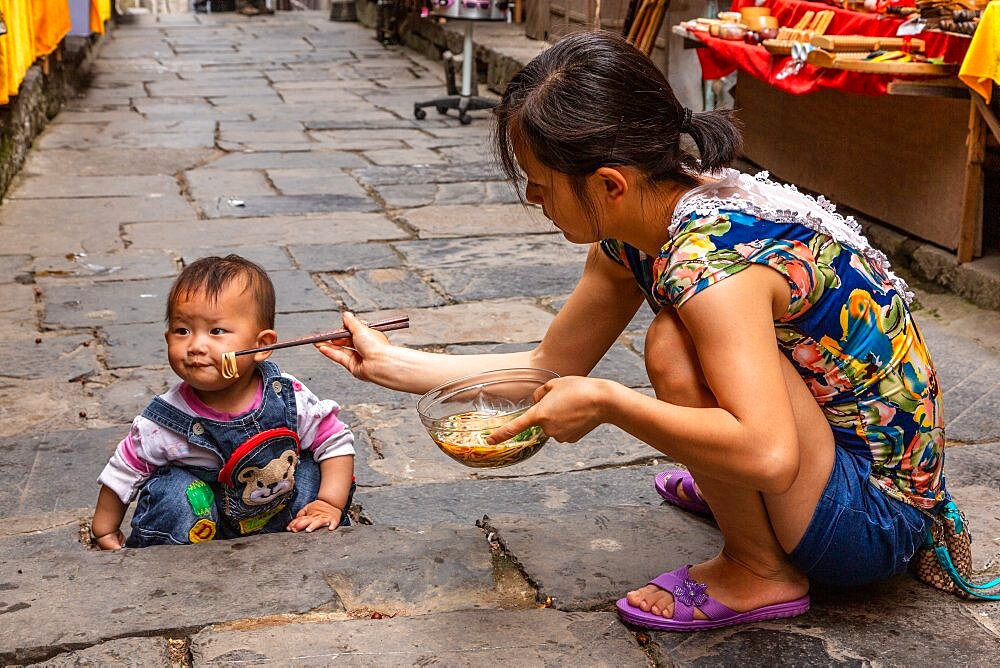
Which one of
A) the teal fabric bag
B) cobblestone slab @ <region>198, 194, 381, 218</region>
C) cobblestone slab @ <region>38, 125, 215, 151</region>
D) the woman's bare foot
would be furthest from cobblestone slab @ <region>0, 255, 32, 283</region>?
the teal fabric bag

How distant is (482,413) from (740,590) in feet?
1.69

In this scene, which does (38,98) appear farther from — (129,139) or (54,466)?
(54,466)

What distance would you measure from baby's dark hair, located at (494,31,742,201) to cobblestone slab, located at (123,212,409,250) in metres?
3.32

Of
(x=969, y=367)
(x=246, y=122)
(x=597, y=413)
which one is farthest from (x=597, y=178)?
(x=246, y=122)

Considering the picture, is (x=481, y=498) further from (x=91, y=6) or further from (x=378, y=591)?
(x=91, y=6)

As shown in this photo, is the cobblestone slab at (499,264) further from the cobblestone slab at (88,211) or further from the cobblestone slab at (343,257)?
the cobblestone slab at (88,211)

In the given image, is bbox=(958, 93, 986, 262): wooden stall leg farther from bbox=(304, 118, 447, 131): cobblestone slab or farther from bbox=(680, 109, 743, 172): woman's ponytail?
bbox=(304, 118, 447, 131): cobblestone slab

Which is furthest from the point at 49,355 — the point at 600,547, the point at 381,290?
the point at 600,547

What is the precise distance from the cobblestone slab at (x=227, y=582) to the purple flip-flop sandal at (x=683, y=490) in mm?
409

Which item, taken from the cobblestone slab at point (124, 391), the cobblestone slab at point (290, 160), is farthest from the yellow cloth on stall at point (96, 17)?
the cobblestone slab at point (124, 391)

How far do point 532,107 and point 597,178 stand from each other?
5.6 inches

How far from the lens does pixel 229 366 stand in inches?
84.8

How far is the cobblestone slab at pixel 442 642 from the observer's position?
1729 millimetres

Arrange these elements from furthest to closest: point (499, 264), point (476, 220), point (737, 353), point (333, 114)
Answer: point (333, 114)
point (476, 220)
point (499, 264)
point (737, 353)
